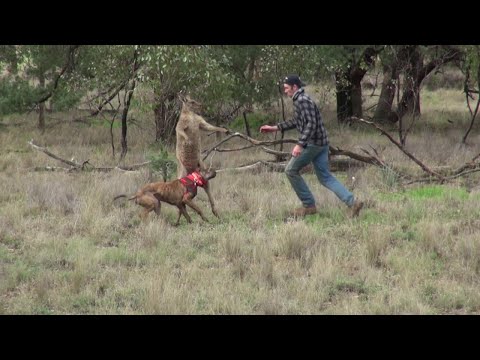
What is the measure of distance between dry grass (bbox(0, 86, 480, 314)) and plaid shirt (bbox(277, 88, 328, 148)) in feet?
3.78

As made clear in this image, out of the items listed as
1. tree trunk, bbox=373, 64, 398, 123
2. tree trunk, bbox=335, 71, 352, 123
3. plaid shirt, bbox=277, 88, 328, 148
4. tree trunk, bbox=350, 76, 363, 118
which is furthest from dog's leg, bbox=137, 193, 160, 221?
tree trunk, bbox=373, 64, 398, 123

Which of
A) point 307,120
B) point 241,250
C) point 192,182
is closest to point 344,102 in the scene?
point 307,120

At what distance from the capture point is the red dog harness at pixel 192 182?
9.80 m

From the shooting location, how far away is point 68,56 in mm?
17797

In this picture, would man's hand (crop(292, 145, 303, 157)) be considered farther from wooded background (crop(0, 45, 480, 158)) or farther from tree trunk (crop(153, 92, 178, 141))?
tree trunk (crop(153, 92, 178, 141))

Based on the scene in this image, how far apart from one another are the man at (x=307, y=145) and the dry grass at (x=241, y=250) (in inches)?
10.5

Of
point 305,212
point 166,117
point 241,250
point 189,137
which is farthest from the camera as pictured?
point 166,117

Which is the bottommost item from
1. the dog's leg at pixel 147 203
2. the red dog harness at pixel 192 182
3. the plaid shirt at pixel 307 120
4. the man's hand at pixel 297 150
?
the dog's leg at pixel 147 203

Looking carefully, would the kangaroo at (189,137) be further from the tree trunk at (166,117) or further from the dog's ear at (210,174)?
the tree trunk at (166,117)

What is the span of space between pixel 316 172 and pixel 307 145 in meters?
0.49

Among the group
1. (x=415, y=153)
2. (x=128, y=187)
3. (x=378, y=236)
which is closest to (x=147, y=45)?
(x=128, y=187)

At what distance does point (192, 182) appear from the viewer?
984 centimetres

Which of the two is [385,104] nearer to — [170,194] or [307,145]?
[307,145]

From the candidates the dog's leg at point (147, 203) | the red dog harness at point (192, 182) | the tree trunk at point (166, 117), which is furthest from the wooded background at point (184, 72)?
the dog's leg at point (147, 203)
